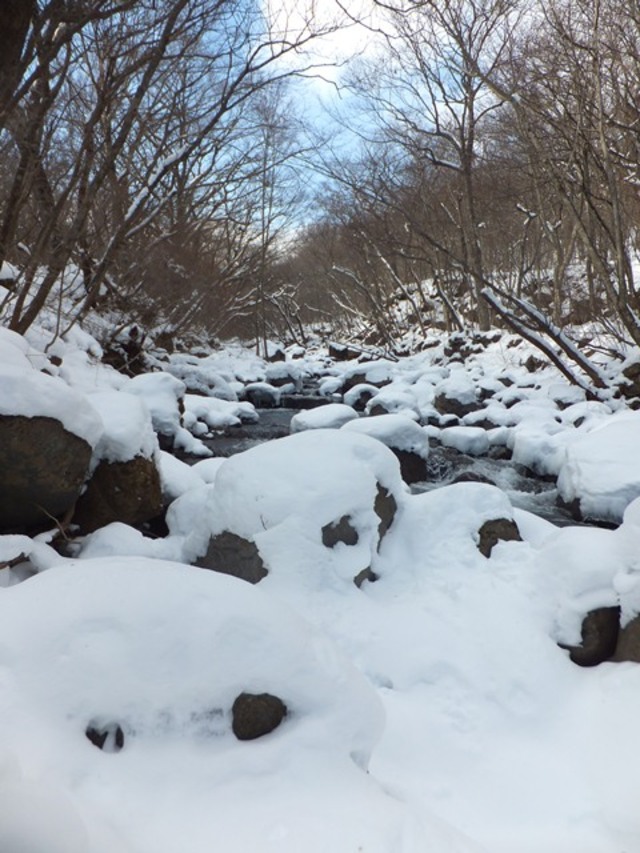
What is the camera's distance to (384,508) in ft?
13.1

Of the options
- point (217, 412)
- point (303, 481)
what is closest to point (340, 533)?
point (303, 481)

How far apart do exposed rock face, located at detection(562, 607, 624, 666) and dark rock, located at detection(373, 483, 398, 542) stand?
1.40 m

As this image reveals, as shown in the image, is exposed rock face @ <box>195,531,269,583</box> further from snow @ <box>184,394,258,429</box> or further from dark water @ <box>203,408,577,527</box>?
snow @ <box>184,394,258,429</box>

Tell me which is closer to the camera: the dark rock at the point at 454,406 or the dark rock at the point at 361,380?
the dark rock at the point at 454,406

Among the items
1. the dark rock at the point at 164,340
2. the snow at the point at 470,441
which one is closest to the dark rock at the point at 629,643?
the snow at the point at 470,441

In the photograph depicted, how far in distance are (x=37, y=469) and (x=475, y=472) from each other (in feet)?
17.0

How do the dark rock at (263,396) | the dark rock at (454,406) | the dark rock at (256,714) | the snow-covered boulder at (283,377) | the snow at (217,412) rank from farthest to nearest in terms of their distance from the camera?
the snow-covered boulder at (283,377) < the dark rock at (263,396) < the dark rock at (454,406) < the snow at (217,412) < the dark rock at (256,714)

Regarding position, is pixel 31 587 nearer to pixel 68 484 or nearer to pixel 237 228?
pixel 68 484

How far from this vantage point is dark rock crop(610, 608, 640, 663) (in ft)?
8.86

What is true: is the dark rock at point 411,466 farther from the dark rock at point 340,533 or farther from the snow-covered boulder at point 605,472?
the dark rock at point 340,533

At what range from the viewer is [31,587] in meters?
1.93

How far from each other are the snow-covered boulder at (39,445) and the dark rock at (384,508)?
2033 mm

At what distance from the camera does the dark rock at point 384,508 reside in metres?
3.88

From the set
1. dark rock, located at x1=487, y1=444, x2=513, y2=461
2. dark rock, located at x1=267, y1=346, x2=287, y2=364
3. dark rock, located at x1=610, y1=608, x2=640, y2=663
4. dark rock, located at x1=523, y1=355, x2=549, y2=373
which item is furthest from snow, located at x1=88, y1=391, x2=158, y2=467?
dark rock, located at x1=267, y1=346, x2=287, y2=364
